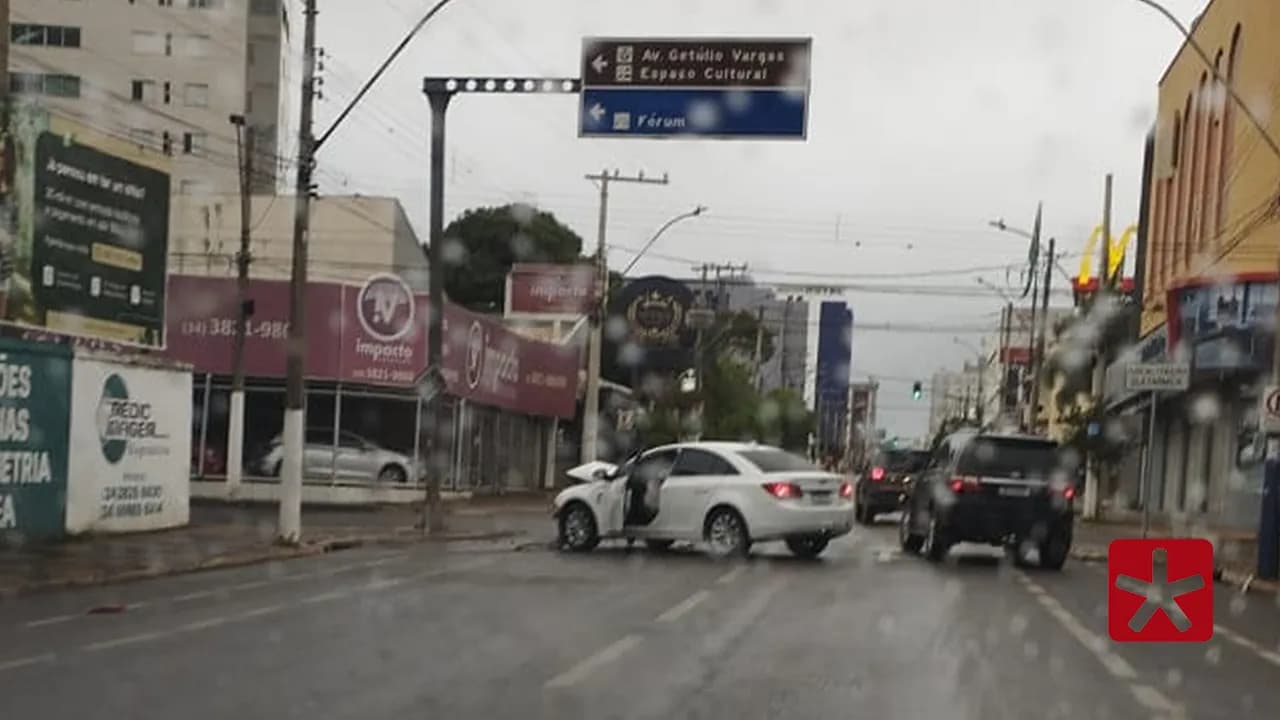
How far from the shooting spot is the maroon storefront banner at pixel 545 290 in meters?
58.6

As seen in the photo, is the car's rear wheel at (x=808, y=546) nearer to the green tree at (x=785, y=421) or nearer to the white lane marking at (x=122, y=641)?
the white lane marking at (x=122, y=641)

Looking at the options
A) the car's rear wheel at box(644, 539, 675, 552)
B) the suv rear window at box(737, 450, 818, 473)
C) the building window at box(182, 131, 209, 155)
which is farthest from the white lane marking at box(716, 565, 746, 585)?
the building window at box(182, 131, 209, 155)

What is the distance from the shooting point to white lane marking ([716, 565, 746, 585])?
17.2 m

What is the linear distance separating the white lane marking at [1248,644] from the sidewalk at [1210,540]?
6063 millimetres

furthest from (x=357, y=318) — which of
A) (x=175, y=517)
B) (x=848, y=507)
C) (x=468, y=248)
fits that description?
(x=468, y=248)

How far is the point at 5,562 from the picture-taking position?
17.3m

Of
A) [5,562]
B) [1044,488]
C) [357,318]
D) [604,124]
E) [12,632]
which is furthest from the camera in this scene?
[357,318]

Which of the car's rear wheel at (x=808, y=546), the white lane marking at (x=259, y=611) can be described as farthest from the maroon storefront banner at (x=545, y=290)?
the white lane marking at (x=259, y=611)

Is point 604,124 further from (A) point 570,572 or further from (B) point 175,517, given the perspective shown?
(B) point 175,517

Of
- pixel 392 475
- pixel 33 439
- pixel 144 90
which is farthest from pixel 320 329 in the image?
pixel 144 90

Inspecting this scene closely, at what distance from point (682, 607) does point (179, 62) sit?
50.9m

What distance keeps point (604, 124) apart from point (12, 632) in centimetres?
1263

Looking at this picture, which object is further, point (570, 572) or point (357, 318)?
point (357, 318)

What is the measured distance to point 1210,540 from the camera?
22266 millimetres
